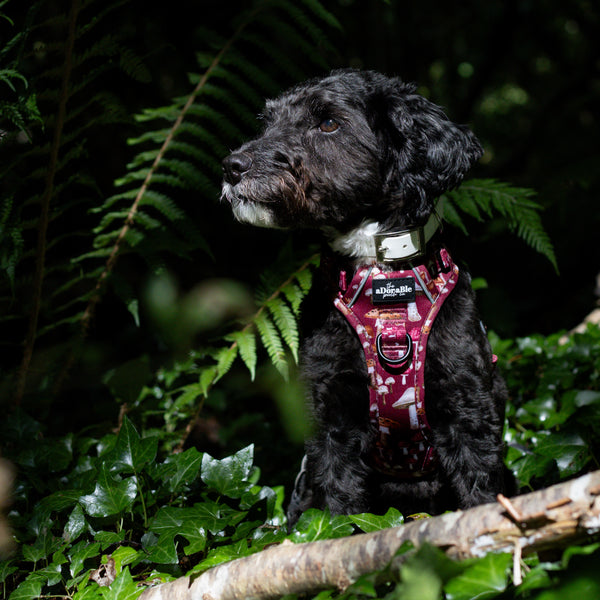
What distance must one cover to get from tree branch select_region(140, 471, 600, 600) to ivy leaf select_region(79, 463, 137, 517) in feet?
1.96

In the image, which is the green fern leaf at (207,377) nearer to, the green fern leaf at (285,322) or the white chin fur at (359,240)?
the green fern leaf at (285,322)

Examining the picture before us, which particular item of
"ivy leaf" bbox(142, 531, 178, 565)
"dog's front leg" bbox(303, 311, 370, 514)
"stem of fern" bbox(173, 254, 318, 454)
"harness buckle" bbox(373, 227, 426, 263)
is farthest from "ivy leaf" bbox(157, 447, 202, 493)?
"harness buckle" bbox(373, 227, 426, 263)

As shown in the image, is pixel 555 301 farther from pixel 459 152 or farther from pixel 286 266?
pixel 459 152

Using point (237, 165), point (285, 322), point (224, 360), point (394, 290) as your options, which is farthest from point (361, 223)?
point (224, 360)

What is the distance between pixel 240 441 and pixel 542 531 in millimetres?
2659

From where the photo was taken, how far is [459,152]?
8.38ft

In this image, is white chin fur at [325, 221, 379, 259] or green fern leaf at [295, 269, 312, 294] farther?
green fern leaf at [295, 269, 312, 294]

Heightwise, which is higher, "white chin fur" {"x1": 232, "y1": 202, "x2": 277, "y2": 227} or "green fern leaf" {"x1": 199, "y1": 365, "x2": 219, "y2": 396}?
"white chin fur" {"x1": 232, "y1": 202, "x2": 277, "y2": 227}

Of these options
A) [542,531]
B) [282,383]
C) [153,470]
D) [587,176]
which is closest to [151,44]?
[282,383]

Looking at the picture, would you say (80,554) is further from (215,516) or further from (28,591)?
(215,516)

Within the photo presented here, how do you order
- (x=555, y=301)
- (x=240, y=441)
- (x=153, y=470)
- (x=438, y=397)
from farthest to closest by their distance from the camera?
(x=555, y=301) < (x=240, y=441) < (x=153, y=470) < (x=438, y=397)

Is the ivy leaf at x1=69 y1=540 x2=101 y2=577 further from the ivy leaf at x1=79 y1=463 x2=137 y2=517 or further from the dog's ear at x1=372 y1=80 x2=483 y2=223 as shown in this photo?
the dog's ear at x1=372 y1=80 x2=483 y2=223

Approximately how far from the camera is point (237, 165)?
8.36 feet

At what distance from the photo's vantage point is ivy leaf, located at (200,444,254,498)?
2586 millimetres
